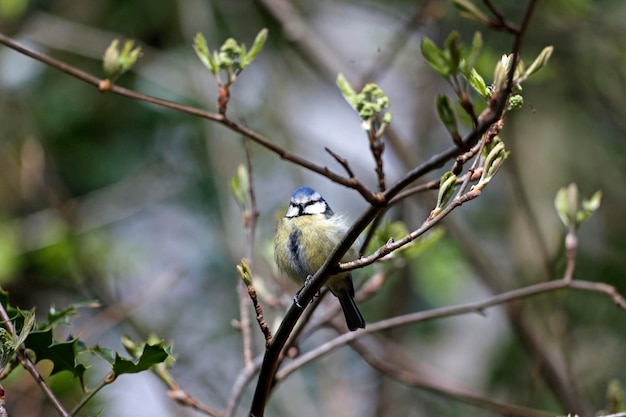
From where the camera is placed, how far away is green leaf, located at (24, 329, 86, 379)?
5.66ft

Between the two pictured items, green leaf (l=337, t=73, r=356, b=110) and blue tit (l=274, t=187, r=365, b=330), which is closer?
green leaf (l=337, t=73, r=356, b=110)

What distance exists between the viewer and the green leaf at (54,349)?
5.66 ft

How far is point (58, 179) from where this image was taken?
523 centimetres

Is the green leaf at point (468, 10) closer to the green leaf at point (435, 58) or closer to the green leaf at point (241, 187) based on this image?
the green leaf at point (435, 58)

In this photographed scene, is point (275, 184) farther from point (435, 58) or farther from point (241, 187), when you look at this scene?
point (435, 58)

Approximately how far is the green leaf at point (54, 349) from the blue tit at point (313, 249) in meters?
1.05

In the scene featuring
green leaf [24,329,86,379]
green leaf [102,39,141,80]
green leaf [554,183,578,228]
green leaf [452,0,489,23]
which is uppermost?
green leaf [102,39,141,80]

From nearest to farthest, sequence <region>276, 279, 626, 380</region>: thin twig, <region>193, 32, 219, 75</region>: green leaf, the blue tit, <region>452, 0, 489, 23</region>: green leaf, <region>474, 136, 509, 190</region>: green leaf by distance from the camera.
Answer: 1. <region>474, 136, 509, 190</region>: green leaf
2. <region>452, 0, 489, 23</region>: green leaf
3. <region>193, 32, 219, 75</region>: green leaf
4. <region>276, 279, 626, 380</region>: thin twig
5. the blue tit

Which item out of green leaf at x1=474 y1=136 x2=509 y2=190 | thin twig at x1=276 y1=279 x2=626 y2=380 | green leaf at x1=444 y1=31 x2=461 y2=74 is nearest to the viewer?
green leaf at x1=444 y1=31 x2=461 y2=74

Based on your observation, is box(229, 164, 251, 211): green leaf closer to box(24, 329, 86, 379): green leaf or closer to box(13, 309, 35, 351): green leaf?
box(24, 329, 86, 379): green leaf

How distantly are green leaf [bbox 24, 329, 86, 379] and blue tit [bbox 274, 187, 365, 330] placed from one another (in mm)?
1047

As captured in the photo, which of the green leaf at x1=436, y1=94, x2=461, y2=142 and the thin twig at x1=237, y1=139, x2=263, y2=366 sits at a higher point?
the green leaf at x1=436, y1=94, x2=461, y2=142

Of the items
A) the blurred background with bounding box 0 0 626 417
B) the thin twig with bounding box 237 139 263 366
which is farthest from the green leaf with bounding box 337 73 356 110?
the blurred background with bounding box 0 0 626 417

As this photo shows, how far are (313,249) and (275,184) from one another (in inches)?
105
